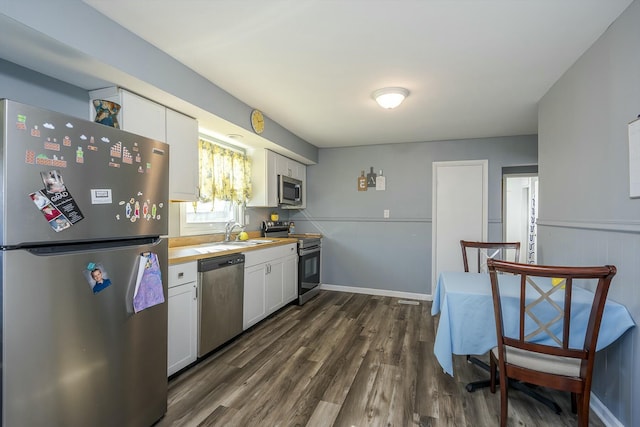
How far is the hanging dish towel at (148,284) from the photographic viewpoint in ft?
5.12

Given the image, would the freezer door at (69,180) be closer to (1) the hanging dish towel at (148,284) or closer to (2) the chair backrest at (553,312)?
(1) the hanging dish towel at (148,284)

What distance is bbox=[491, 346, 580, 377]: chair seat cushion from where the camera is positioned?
5.04 ft

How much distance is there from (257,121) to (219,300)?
1813 mm

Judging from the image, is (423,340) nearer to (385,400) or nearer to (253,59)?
(385,400)

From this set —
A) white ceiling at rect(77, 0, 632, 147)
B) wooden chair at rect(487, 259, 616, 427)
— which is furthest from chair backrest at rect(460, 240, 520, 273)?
white ceiling at rect(77, 0, 632, 147)

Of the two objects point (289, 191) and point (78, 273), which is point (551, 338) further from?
Answer: point (289, 191)

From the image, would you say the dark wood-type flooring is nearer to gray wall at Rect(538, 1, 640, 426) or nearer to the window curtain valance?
gray wall at Rect(538, 1, 640, 426)

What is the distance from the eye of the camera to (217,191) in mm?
3430

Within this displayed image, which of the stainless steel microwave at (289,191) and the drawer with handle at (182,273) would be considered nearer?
the drawer with handle at (182,273)

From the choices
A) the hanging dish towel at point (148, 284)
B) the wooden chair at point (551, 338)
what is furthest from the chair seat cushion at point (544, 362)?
the hanging dish towel at point (148, 284)

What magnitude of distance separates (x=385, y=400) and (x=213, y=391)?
1.17 m

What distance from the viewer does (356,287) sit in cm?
470

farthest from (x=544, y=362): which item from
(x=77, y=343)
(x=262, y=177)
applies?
(x=262, y=177)

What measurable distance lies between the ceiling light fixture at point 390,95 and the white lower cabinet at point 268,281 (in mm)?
1942
